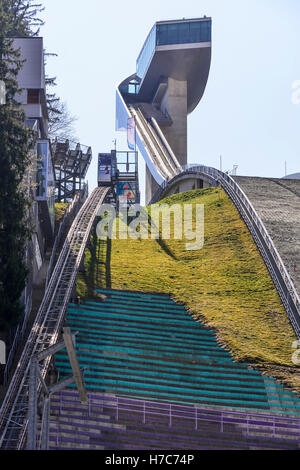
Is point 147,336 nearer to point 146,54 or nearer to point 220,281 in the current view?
point 220,281

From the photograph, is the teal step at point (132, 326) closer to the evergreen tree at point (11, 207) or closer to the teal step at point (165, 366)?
the teal step at point (165, 366)

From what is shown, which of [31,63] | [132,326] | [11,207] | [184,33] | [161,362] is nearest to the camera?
[161,362]

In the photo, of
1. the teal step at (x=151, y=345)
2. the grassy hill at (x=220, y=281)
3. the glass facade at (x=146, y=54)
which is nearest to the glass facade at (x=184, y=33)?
the glass facade at (x=146, y=54)

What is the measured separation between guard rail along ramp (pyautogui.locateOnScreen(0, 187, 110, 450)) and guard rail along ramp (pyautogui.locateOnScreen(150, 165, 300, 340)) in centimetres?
922

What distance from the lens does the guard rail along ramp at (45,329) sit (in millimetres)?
22234

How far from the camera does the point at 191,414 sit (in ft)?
78.6

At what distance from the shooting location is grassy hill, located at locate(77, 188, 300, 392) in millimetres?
30266

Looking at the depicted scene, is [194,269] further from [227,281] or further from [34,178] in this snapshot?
[34,178]

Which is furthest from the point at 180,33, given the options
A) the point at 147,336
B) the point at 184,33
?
the point at 147,336

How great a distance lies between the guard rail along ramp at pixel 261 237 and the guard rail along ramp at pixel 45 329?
922 centimetres

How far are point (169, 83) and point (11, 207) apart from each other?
6140 centimetres

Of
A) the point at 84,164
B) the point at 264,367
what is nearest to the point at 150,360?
the point at 264,367

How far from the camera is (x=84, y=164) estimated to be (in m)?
61.6

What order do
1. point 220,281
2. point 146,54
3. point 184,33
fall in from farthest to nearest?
point 146,54 → point 184,33 → point 220,281
